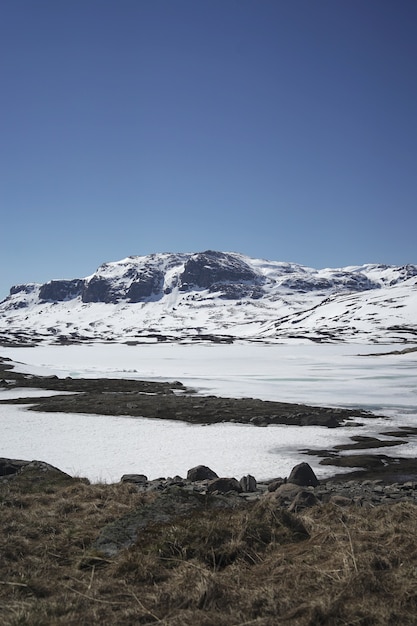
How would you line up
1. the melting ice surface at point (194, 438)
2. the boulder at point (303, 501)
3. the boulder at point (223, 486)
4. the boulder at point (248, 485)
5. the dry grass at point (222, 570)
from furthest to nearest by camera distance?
the melting ice surface at point (194, 438) → the boulder at point (248, 485) → the boulder at point (223, 486) → the boulder at point (303, 501) → the dry grass at point (222, 570)

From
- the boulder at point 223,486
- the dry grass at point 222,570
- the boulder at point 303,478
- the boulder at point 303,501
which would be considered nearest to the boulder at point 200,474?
the boulder at point 223,486

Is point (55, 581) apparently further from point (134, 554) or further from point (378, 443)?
point (378, 443)

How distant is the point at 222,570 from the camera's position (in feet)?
24.5

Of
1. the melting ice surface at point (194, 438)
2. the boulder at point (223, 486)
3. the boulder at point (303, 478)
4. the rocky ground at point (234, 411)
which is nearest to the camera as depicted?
the boulder at point (223, 486)

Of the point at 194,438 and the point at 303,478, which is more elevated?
the point at 303,478

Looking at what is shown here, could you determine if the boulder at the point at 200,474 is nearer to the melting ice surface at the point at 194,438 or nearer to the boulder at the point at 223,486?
the boulder at the point at 223,486

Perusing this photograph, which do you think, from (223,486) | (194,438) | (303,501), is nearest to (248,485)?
(223,486)

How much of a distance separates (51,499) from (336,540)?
25.5ft

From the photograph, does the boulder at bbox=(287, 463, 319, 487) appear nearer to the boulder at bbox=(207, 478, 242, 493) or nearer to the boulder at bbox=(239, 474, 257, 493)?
the boulder at bbox=(239, 474, 257, 493)

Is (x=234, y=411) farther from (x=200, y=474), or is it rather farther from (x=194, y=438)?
(x=200, y=474)

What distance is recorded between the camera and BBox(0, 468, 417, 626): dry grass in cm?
585

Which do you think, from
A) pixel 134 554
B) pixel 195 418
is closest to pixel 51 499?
pixel 134 554

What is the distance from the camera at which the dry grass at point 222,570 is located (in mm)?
5848

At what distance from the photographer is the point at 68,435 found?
29188 mm
